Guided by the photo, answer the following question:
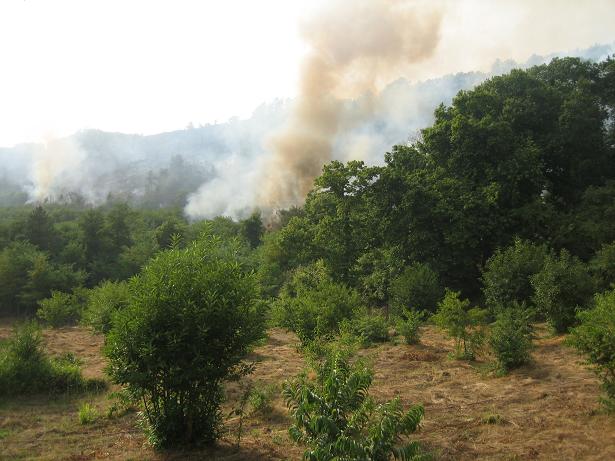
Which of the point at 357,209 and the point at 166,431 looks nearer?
the point at 166,431

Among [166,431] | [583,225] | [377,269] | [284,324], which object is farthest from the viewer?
[377,269]

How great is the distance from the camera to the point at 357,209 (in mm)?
26406

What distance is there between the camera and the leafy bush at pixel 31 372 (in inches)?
495

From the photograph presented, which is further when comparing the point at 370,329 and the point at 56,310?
the point at 56,310

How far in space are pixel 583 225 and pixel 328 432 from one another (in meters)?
22.5

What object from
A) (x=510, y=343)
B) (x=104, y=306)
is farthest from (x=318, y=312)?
(x=104, y=306)

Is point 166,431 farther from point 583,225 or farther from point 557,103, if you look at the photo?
point 557,103

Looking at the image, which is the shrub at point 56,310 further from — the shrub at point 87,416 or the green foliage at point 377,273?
the shrub at point 87,416

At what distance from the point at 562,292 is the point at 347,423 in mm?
12761

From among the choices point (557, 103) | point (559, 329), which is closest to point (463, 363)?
point (559, 329)

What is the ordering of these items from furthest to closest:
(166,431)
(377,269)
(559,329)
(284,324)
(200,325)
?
1. (377,269)
2. (284,324)
3. (559,329)
4. (166,431)
5. (200,325)

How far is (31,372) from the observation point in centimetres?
1290

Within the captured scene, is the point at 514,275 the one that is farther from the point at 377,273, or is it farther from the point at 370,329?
the point at 377,273

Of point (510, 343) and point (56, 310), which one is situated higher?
point (56, 310)
